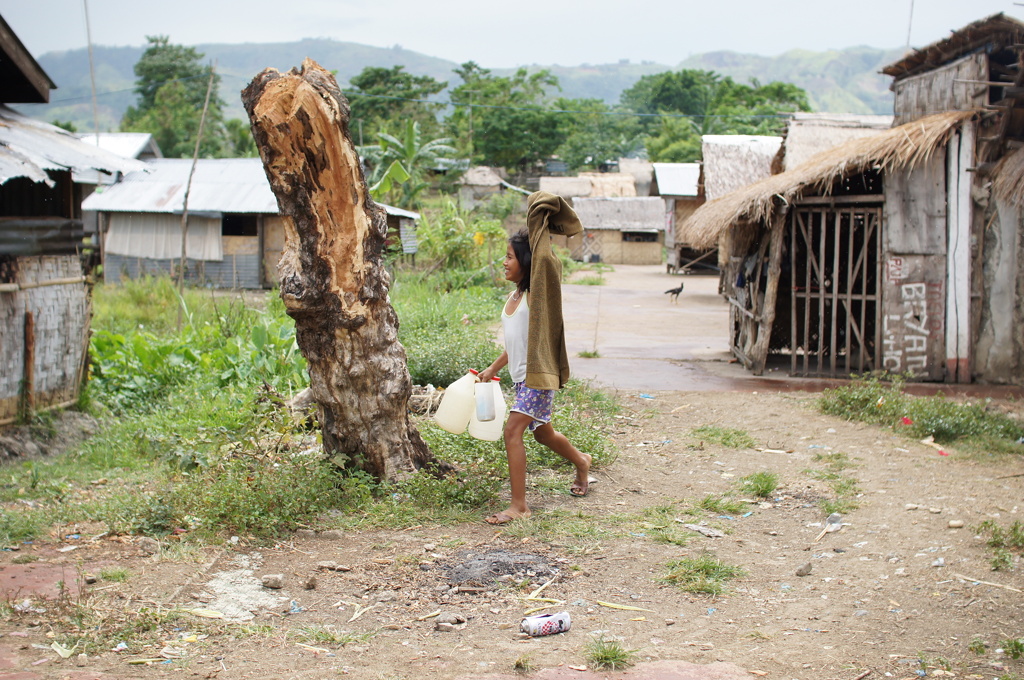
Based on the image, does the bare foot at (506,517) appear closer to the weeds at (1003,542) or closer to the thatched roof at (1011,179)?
the weeds at (1003,542)

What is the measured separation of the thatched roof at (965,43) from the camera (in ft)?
29.8

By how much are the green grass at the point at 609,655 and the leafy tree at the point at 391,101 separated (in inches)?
1479

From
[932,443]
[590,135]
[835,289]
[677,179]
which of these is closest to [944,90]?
[835,289]

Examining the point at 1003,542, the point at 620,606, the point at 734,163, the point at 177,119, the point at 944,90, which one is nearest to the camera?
the point at 620,606

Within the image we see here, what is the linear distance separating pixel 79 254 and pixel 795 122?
10.8m

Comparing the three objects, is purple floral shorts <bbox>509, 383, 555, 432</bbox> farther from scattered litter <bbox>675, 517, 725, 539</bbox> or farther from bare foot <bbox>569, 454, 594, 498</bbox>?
scattered litter <bbox>675, 517, 725, 539</bbox>

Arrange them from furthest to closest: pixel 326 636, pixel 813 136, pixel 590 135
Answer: pixel 590 135
pixel 813 136
pixel 326 636

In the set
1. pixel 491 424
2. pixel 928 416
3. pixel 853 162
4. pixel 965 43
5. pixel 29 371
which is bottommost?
pixel 928 416

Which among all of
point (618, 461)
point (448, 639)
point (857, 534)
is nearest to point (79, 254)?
point (618, 461)

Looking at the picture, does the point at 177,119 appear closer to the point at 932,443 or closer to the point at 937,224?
the point at 937,224

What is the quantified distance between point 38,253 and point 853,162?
8205 mm

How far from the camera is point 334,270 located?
4.96 m

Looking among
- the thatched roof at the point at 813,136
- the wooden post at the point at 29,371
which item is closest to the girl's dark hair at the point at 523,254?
the wooden post at the point at 29,371

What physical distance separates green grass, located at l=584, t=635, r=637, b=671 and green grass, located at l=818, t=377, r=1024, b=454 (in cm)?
471
